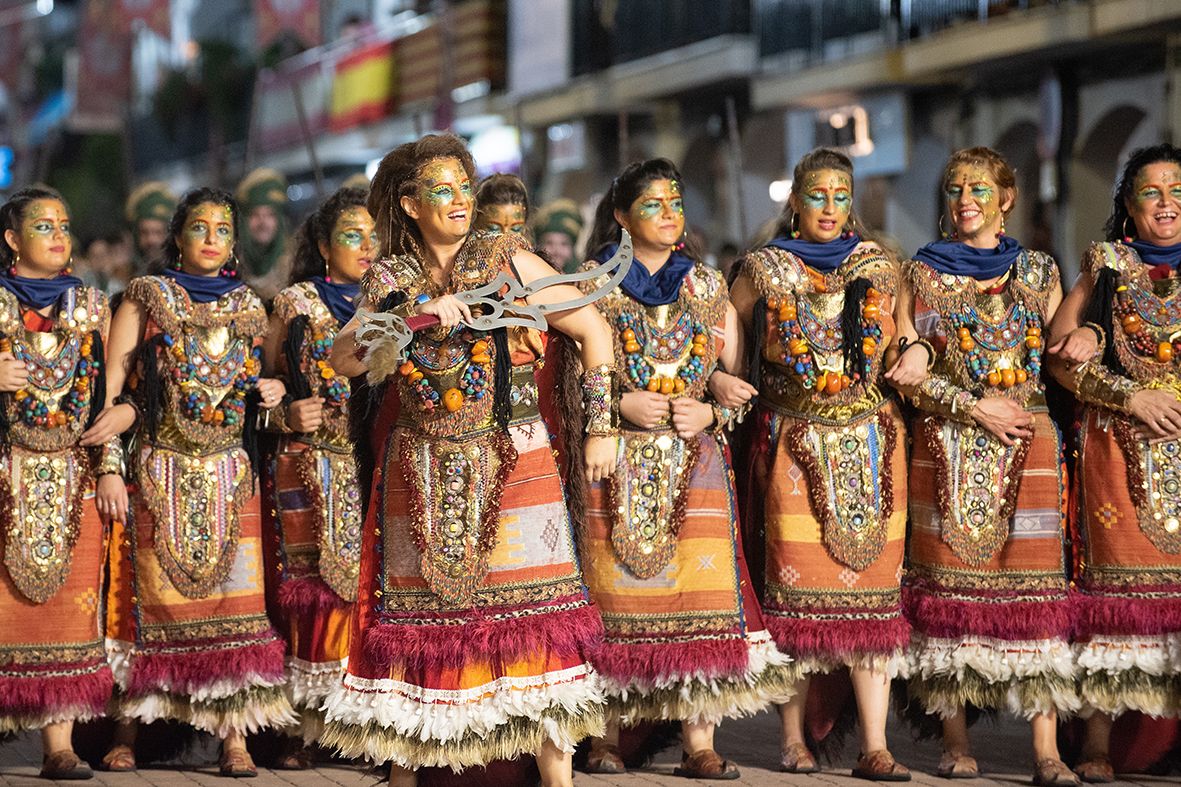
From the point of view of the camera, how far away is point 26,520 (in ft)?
23.3

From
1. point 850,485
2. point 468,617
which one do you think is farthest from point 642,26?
point 468,617

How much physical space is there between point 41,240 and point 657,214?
2434mm

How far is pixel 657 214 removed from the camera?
7094 millimetres

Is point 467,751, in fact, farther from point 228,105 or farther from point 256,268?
point 228,105

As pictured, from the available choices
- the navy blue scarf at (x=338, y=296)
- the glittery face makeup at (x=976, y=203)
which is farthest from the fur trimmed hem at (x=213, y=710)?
the glittery face makeup at (x=976, y=203)

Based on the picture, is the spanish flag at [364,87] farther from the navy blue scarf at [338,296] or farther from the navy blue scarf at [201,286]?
the navy blue scarf at [201,286]

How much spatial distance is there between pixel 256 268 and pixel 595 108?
14169 millimetres

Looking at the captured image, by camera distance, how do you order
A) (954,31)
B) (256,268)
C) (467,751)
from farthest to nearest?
(954,31), (256,268), (467,751)

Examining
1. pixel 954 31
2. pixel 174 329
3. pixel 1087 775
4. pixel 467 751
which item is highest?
pixel 954 31

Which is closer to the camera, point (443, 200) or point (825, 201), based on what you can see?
point (443, 200)

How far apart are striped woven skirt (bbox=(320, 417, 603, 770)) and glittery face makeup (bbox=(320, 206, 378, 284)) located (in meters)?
1.97

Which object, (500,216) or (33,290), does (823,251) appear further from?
(33,290)

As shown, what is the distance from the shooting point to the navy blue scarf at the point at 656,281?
22.8 feet

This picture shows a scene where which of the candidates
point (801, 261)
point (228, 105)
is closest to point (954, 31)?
point (801, 261)
